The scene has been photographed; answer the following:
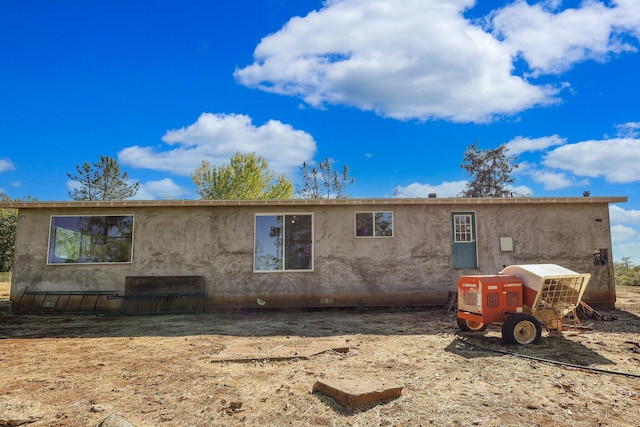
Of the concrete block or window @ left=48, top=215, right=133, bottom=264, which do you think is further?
window @ left=48, top=215, right=133, bottom=264

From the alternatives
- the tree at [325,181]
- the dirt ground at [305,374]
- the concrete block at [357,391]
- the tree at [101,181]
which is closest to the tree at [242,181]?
the tree at [325,181]

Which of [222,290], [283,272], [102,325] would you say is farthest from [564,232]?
[102,325]

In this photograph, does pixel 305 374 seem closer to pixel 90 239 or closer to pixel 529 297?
pixel 529 297

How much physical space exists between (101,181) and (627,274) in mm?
34277

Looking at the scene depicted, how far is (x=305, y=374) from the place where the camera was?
14.7ft

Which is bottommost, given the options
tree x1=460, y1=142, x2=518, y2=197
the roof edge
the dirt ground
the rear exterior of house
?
the dirt ground

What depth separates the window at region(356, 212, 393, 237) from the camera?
10125mm

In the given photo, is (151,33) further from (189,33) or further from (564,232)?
(564,232)

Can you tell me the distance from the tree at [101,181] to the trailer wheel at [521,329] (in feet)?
103

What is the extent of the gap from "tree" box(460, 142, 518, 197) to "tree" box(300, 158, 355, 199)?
898 cm

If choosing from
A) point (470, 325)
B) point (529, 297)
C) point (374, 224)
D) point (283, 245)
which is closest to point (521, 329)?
point (529, 297)

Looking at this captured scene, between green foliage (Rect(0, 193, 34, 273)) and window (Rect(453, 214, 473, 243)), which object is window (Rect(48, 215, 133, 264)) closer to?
window (Rect(453, 214, 473, 243))

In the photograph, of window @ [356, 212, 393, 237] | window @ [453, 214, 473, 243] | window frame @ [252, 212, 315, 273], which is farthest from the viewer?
window @ [453, 214, 473, 243]

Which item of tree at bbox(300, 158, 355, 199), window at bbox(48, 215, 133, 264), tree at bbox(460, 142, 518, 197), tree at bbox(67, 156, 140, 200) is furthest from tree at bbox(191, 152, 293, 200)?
window at bbox(48, 215, 133, 264)
